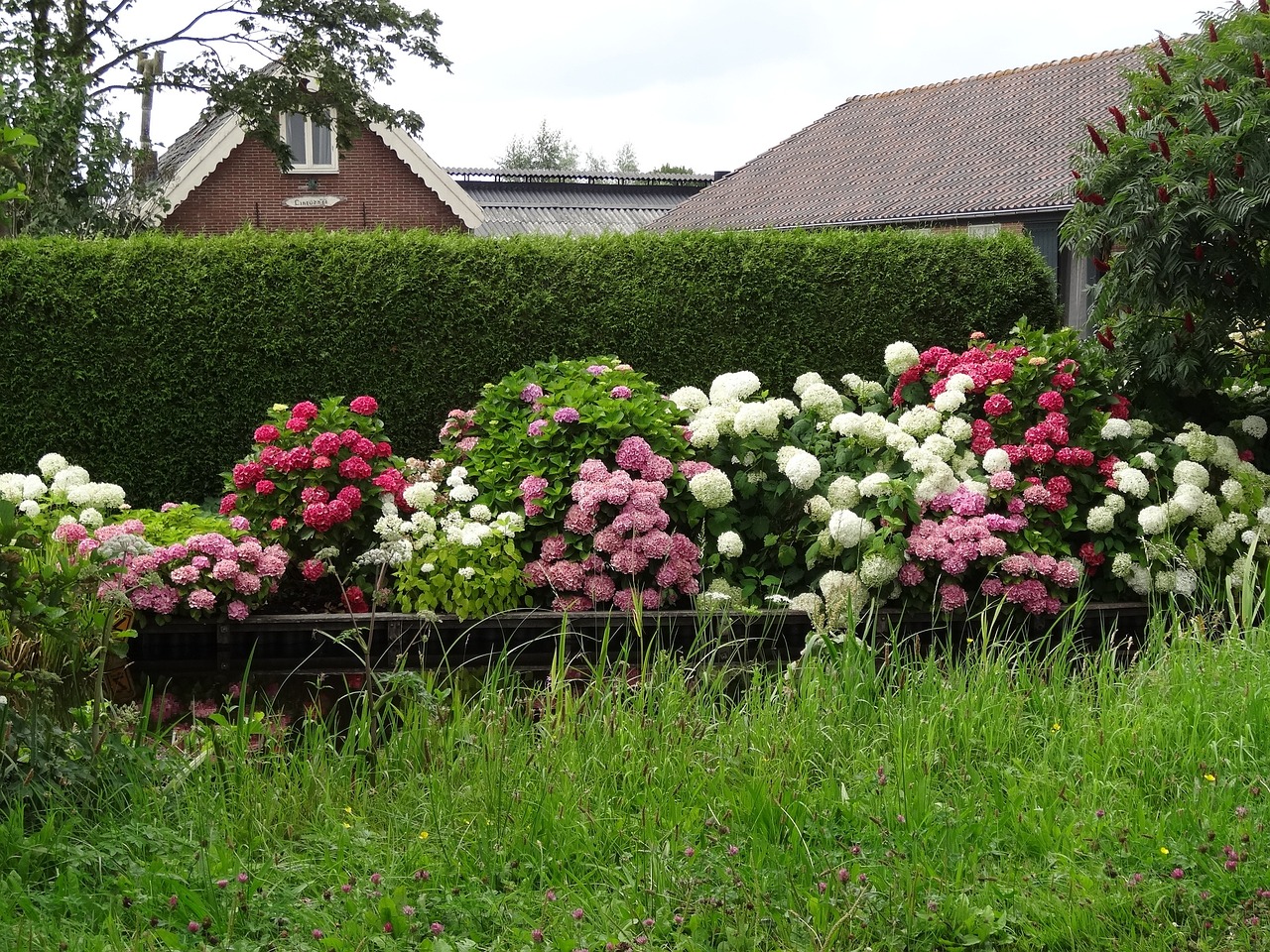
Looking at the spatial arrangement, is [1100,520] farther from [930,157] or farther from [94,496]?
[930,157]

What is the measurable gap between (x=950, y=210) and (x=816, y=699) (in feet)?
63.6

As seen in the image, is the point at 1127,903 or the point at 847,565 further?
the point at 847,565

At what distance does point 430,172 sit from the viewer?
2041cm

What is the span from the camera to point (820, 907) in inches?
94.9

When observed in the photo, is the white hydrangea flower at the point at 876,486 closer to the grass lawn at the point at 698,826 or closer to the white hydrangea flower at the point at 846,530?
the white hydrangea flower at the point at 846,530

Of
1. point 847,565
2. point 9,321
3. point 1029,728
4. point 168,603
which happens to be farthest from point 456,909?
point 9,321

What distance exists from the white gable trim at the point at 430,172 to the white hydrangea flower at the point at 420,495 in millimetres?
16123

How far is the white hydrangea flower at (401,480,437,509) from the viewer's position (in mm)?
4902

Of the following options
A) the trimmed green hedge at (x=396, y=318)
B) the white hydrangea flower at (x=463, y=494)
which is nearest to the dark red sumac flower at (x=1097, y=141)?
the trimmed green hedge at (x=396, y=318)

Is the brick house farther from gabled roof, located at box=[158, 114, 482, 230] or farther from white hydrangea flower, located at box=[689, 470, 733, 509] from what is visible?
white hydrangea flower, located at box=[689, 470, 733, 509]

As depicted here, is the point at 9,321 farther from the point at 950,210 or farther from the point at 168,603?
the point at 950,210

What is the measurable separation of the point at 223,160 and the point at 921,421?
1733 centimetres


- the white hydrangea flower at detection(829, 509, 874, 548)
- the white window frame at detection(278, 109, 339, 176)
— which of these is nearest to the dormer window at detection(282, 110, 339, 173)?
the white window frame at detection(278, 109, 339, 176)

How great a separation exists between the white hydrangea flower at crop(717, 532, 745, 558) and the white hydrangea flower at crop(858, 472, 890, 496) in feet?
1.94
